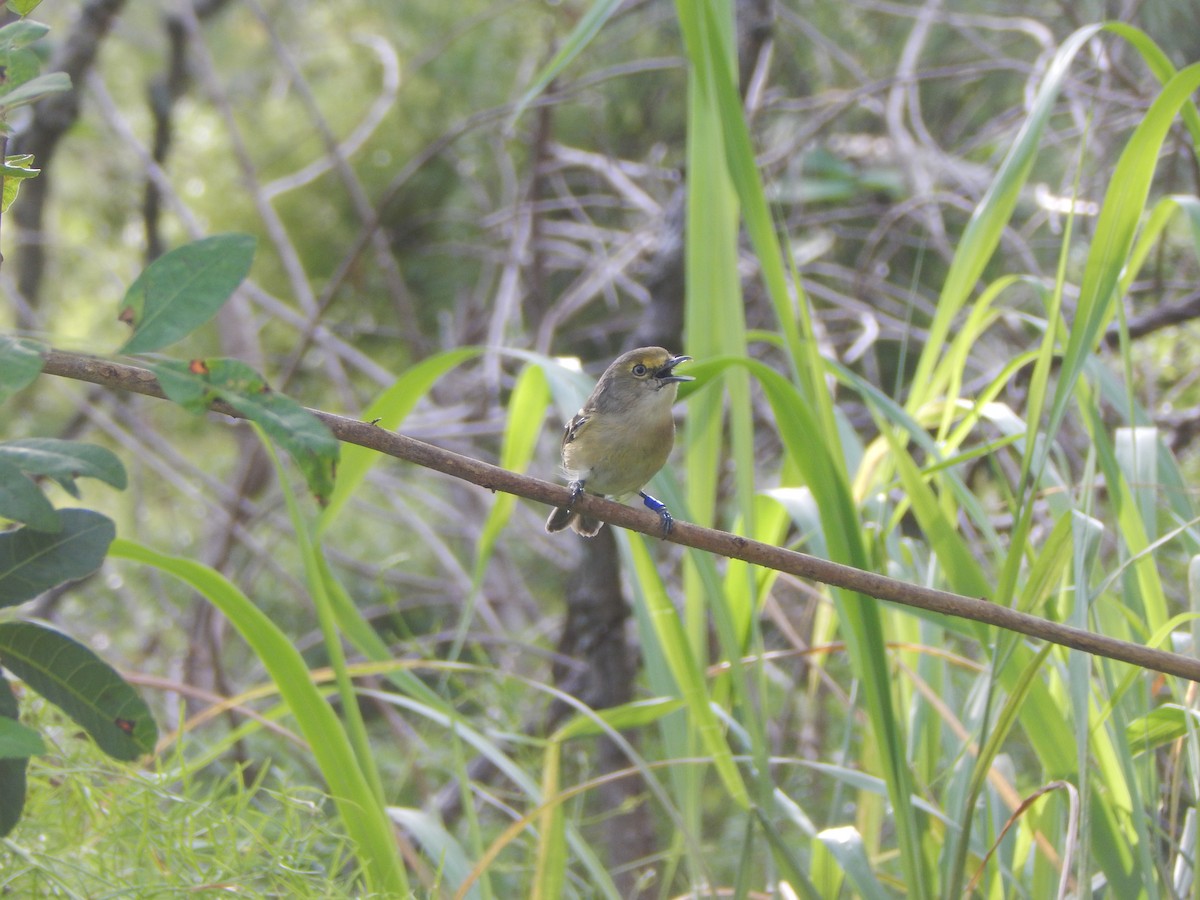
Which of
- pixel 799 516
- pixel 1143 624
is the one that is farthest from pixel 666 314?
pixel 1143 624

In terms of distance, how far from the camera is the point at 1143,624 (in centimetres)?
177

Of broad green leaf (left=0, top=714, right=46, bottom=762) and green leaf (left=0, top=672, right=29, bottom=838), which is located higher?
broad green leaf (left=0, top=714, right=46, bottom=762)

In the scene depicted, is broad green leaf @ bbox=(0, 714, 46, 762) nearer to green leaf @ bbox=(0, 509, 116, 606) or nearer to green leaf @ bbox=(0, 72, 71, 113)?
green leaf @ bbox=(0, 509, 116, 606)

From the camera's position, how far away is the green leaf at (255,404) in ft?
3.18

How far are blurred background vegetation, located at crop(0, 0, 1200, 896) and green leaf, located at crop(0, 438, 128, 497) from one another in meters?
0.16

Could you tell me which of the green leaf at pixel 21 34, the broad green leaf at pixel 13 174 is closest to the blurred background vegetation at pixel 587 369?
the broad green leaf at pixel 13 174

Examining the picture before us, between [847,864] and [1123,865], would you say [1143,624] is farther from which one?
[847,864]

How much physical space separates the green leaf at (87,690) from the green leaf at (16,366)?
577mm

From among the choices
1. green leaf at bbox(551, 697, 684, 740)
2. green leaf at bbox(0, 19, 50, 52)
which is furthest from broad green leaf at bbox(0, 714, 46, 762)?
green leaf at bbox(551, 697, 684, 740)

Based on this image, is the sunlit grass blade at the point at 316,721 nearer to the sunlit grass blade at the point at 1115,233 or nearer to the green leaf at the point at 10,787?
the green leaf at the point at 10,787

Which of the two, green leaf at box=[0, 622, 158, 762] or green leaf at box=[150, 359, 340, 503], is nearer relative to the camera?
green leaf at box=[150, 359, 340, 503]

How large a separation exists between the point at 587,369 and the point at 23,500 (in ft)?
11.9

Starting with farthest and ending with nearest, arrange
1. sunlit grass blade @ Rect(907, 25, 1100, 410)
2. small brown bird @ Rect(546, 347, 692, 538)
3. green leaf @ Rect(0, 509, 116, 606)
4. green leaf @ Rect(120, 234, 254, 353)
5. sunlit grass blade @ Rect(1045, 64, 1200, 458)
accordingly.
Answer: small brown bird @ Rect(546, 347, 692, 538), sunlit grass blade @ Rect(907, 25, 1100, 410), sunlit grass blade @ Rect(1045, 64, 1200, 458), green leaf @ Rect(0, 509, 116, 606), green leaf @ Rect(120, 234, 254, 353)

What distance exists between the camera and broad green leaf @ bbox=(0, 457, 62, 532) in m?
1.12
